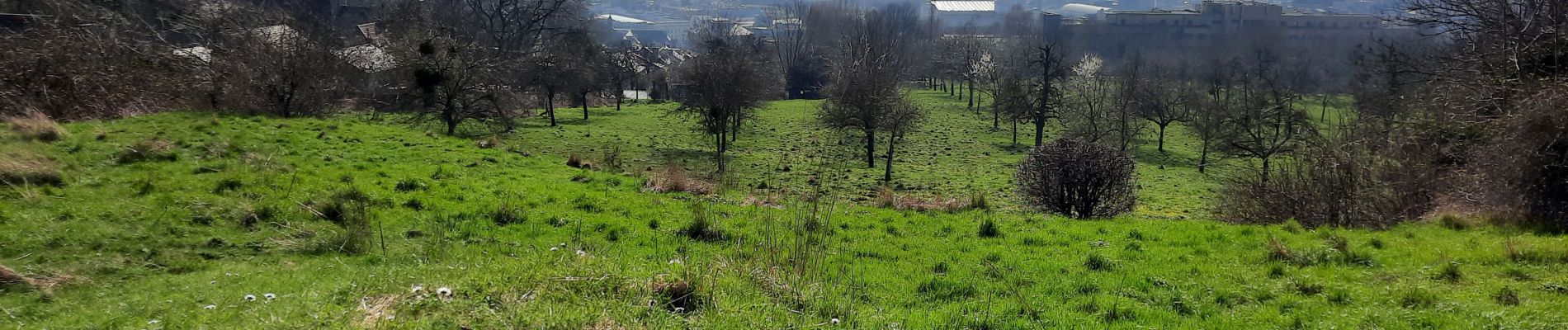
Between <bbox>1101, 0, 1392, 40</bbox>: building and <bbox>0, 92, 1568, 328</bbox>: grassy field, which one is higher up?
<bbox>1101, 0, 1392, 40</bbox>: building

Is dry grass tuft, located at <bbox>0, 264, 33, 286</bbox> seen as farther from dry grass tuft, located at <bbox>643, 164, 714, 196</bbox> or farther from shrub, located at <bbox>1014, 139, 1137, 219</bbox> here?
shrub, located at <bbox>1014, 139, 1137, 219</bbox>

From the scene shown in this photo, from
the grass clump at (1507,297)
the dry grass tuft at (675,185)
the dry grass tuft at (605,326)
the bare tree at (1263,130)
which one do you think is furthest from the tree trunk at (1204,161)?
the dry grass tuft at (605,326)

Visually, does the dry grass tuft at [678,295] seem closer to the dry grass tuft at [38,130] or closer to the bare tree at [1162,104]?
the dry grass tuft at [38,130]

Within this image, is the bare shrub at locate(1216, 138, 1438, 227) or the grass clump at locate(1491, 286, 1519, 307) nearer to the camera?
the grass clump at locate(1491, 286, 1519, 307)

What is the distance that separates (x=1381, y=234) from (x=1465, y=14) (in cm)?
959

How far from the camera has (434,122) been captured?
30.8m

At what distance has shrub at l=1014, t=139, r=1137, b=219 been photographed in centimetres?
1516

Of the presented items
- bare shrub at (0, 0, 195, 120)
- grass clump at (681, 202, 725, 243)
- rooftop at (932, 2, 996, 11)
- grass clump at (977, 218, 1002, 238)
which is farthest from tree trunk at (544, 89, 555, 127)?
rooftop at (932, 2, 996, 11)

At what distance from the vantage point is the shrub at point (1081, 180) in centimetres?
1516

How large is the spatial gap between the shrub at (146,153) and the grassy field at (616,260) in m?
0.10

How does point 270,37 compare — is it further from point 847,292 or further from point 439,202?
point 847,292

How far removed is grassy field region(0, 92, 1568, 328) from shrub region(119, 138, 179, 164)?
0.10 metres

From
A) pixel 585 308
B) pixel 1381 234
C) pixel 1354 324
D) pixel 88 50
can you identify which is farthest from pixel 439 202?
pixel 88 50

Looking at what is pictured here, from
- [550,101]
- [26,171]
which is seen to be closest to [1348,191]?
[26,171]
